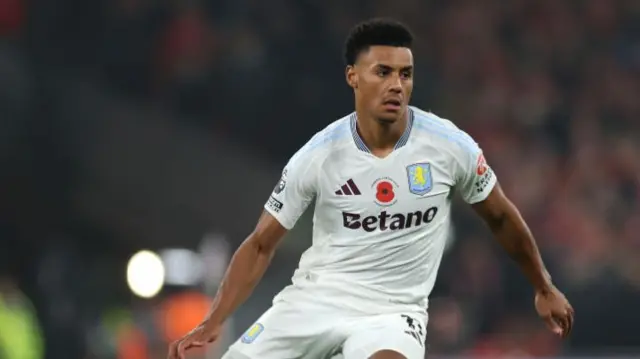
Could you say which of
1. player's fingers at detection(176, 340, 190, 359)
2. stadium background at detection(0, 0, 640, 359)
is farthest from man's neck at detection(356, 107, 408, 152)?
stadium background at detection(0, 0, 640, 359)

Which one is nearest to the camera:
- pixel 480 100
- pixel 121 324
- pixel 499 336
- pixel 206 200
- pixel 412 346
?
pixel 412 346

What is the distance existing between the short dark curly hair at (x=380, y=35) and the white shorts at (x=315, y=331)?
1.08m

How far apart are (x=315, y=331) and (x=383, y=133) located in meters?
0.86

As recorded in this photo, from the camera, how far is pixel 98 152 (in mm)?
12266

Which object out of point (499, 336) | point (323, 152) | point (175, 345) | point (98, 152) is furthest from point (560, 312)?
point (98, 152)

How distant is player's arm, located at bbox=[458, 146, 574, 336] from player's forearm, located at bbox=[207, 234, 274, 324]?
2.90ft

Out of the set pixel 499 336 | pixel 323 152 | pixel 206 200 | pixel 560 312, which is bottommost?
pixel 499 336

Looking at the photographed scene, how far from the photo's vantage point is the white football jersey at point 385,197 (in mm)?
5777

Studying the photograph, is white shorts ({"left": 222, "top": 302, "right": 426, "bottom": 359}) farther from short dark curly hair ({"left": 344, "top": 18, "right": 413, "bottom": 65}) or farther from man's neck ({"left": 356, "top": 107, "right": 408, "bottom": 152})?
short dark curly hair ({"left": 344, "top": 18, "right": 413, "bottom": 65})

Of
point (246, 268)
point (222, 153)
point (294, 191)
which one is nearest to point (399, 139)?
point (294, 191)

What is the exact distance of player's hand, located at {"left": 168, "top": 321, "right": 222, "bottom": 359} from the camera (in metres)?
5.65

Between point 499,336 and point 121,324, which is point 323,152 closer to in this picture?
point 499,336

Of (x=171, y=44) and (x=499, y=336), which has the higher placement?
(x=171, y=44)

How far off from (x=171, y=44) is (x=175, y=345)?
7595 mm
